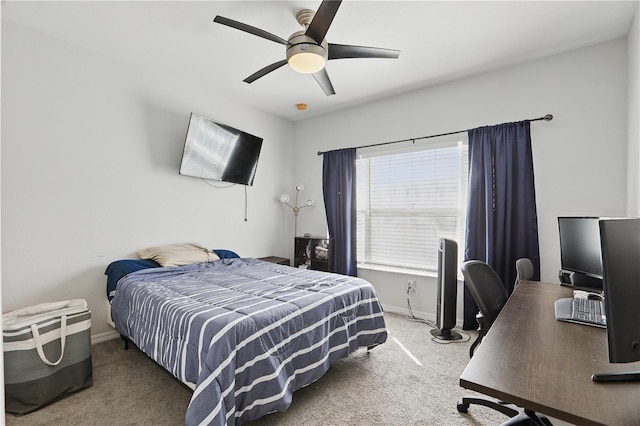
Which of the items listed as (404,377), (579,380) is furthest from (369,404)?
(579,380)

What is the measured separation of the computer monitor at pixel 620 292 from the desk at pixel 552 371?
125 mm

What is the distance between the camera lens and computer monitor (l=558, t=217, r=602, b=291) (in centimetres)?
190

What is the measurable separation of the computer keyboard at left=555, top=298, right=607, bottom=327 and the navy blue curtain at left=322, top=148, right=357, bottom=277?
2569 millimetres

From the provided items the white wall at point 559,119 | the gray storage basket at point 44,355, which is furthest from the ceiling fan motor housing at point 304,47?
the gray storage basket at point 44,355

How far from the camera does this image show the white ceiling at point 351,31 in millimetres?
2336

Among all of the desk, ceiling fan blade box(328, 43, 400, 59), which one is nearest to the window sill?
the desk

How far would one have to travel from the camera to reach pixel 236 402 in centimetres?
169

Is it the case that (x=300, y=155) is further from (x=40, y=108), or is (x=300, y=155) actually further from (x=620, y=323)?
(x=620, y=323)

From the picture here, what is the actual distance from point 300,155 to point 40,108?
121 inches

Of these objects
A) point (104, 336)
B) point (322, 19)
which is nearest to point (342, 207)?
point (322, 19)

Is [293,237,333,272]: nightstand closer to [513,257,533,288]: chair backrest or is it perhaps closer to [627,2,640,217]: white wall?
[513,257,533,288]: chair backrest

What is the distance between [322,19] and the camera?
1971 millimetres

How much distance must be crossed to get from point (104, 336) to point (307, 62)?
308 centimetres

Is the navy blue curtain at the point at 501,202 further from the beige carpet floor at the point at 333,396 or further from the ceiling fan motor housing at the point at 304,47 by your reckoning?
the ceiling fan motor housing at the point at 304,47
